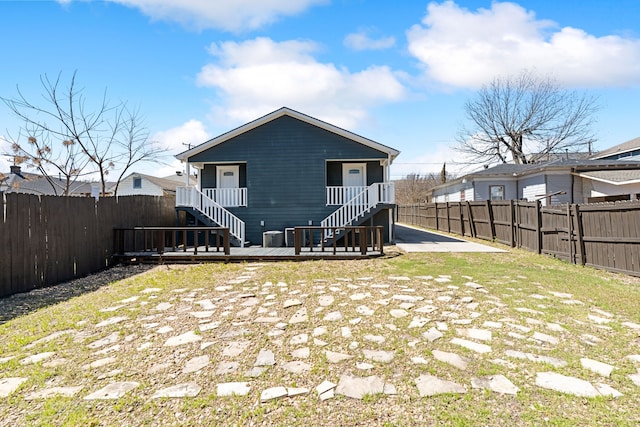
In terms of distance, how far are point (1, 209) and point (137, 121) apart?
1088 cm

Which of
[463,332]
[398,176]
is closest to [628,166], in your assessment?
[463,332]

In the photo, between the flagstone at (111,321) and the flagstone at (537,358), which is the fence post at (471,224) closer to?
the flagstone at (537,358)

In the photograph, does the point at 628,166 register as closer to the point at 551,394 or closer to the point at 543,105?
the point at 543,105

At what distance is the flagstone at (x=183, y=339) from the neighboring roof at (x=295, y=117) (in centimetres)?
1032

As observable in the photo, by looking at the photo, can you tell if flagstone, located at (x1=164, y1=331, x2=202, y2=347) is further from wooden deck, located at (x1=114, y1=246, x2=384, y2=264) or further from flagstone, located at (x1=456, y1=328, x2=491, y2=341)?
wooden deck, located at (x1=114, y1=246, x2=384, y2=264)

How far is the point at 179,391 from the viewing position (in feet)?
8.02

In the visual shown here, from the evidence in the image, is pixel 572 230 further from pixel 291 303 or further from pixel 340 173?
pixel 340 173

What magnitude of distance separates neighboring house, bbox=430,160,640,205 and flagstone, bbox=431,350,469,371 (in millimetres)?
15219

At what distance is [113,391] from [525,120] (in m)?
35.2

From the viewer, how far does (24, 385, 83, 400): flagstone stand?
240 cm

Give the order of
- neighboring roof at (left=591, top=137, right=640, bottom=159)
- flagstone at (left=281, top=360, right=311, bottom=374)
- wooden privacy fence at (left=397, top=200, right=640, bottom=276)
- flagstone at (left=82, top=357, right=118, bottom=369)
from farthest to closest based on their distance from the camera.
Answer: neighboring roof at (left=591, top=137, right=640, bottom=159) → wooden privacy fence at (left=397, top=200, right=640, bottom=276) → flagstone at (left=82, top=357, right=118, bottom=369) → flagstone at (left=281, top=360, right=311, bottom=374)

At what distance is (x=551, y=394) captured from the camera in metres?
2.33

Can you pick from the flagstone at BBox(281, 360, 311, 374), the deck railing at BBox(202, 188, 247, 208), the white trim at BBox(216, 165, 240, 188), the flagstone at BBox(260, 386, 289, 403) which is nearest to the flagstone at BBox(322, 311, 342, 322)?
the flagstone at BBox(281, 360, 311, 374)

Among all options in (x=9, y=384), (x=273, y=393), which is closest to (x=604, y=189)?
(x=273, y=393)
